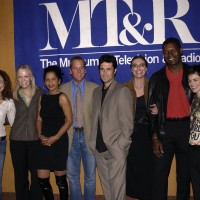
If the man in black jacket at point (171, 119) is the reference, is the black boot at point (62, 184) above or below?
below

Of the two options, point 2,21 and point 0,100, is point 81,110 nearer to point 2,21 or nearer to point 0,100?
point 0,100

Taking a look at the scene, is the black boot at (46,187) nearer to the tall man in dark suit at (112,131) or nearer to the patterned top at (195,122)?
the tall man in dark suit at (112,131)

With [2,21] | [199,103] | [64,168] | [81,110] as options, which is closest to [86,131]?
[81,110]

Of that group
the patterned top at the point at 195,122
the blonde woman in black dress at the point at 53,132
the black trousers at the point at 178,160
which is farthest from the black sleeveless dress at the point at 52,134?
the patterned top at the point at 195,122

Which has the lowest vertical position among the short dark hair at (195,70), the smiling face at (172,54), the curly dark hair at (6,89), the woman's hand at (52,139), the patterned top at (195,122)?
the woman's hand at (52,139)

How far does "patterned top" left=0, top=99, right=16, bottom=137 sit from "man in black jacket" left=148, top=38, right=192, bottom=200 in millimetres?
1646

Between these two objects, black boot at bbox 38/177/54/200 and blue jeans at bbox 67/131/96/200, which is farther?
blue jeans at bbox 67/131/96/200

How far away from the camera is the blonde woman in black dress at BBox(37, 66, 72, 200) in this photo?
3.30 meters

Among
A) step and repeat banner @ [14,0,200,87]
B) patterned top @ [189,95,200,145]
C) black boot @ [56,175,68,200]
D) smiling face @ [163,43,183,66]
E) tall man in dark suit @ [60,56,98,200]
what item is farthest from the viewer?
step and repeat banner @ [14,0,200,87]

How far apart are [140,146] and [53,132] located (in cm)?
104

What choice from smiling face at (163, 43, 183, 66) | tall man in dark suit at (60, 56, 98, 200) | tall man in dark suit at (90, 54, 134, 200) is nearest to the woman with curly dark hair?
tall man in dark suit at (60, 56, 98, 200)

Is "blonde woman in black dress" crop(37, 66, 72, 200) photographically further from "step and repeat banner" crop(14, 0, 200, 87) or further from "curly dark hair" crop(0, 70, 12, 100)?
"step and repeat banner" crop(14, 0, 200, 87)

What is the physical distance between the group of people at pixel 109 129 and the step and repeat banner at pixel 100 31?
0.70 meters

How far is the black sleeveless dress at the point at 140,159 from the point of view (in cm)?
338
